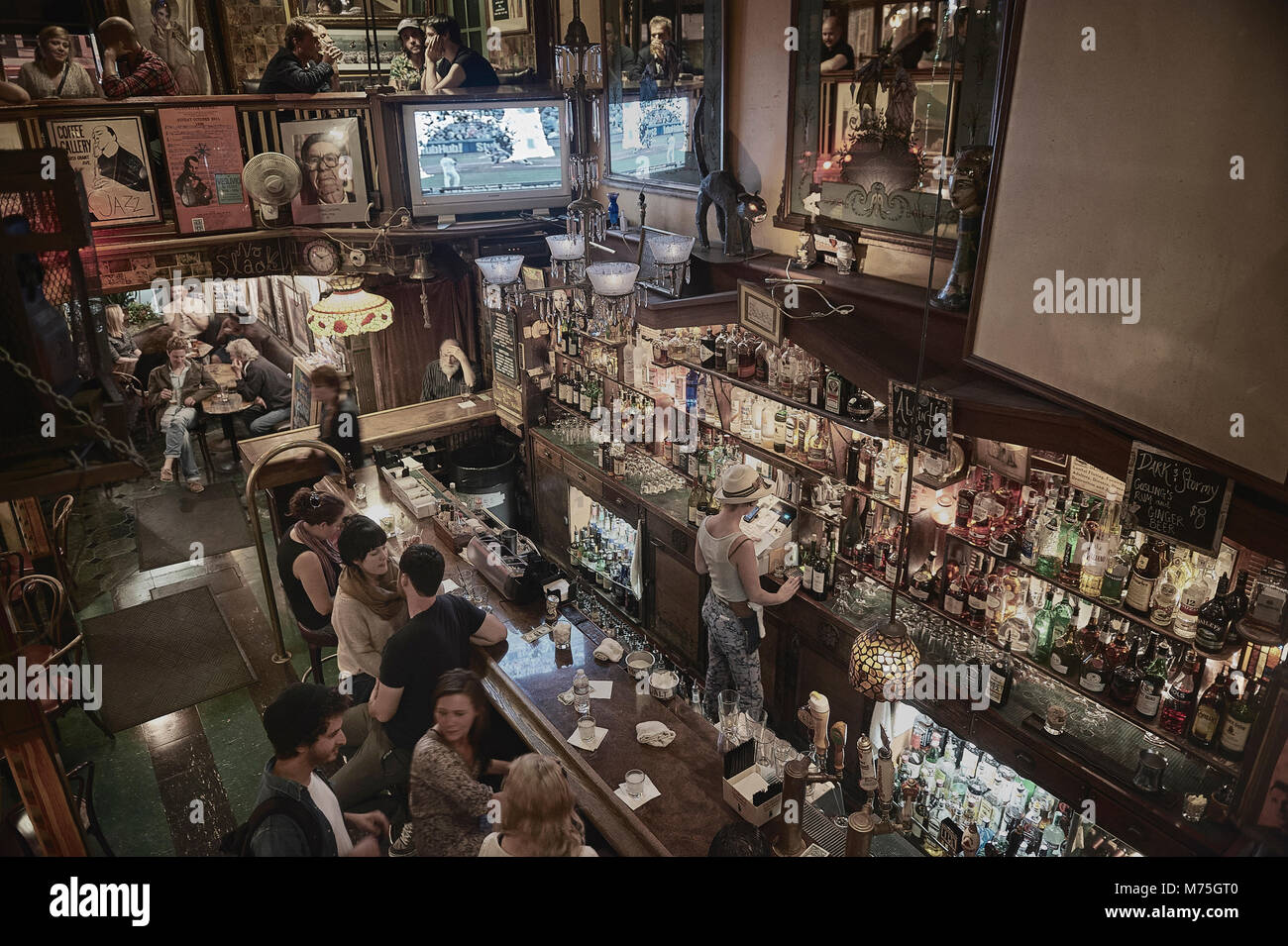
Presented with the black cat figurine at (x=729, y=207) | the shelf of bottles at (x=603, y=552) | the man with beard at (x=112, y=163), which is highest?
the man with beard at (x=112, y=163)

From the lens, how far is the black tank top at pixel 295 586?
4566 mm

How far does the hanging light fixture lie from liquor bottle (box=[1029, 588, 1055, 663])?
13.6 ft

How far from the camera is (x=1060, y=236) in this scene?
2.70 m

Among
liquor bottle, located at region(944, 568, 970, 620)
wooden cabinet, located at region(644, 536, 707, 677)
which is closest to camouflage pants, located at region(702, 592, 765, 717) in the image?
wooden cabinet, located at region(644, 536, 707, 677)

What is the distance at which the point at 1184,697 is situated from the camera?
3277 mm

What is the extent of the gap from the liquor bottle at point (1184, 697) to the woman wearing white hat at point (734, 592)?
1818 mm

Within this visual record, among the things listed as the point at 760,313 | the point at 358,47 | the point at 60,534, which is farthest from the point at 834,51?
the point at 358,47

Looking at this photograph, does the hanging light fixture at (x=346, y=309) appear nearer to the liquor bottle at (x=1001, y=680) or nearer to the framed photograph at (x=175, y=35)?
the framed photograph at (x=175, y=35)

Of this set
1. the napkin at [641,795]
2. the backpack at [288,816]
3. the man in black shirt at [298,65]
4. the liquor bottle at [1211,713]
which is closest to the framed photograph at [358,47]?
the man in black shirt at [298,65]
